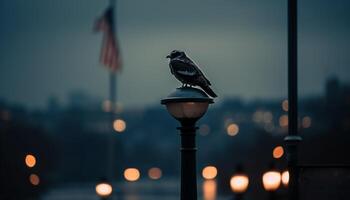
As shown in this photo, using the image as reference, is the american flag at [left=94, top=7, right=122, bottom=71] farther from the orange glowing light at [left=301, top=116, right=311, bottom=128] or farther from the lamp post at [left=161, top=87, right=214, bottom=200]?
the orange glowing light at [left=301, top=116, right=311, bottom=128]

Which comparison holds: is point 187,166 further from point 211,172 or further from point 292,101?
point 211,172

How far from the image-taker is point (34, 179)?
106 meters

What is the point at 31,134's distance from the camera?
131000 mm

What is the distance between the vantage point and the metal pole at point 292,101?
13.4 metres

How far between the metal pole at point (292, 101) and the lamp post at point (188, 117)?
0.96 meters

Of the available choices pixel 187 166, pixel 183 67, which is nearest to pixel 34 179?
pixel 183 67

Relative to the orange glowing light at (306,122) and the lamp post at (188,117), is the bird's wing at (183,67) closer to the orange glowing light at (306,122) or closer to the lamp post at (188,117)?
the lamp post at (188,117)

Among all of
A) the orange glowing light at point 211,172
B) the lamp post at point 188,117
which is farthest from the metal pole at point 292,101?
the orange glowing light at point 211,172

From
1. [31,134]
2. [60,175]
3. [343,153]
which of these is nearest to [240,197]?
[343,153]

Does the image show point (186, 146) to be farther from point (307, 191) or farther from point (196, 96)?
point (307, 191)

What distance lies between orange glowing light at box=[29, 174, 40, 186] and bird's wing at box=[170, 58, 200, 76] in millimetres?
86888

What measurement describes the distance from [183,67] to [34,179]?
92835 millimetres

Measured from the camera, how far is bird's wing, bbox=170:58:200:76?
14.3 metres

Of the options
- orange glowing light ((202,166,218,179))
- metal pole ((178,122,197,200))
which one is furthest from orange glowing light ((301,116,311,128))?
metal pole ((178,122,197,200))
